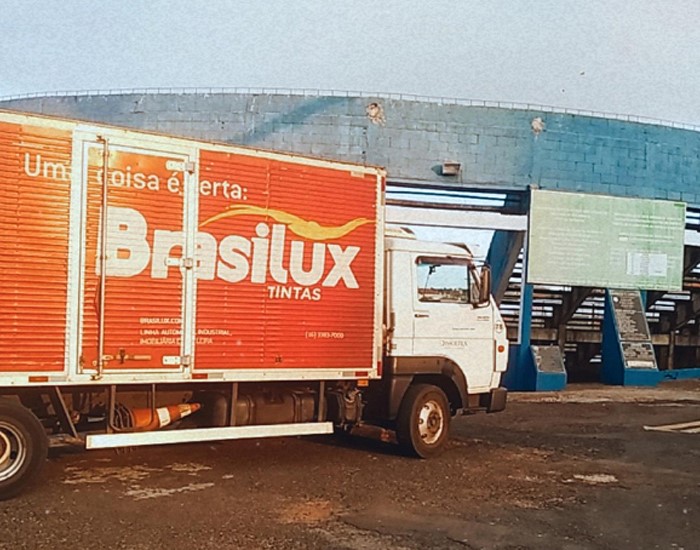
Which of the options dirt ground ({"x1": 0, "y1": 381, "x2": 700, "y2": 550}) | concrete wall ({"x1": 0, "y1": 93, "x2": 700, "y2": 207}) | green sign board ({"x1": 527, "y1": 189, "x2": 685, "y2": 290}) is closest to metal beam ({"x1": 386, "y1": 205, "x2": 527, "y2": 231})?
green sign board ({"x1": 527, "y1": 189, "x2": 685, "y2": 290})

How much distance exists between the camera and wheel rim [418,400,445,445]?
11.3 meters

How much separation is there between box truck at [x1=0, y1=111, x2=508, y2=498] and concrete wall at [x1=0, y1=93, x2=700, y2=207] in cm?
959

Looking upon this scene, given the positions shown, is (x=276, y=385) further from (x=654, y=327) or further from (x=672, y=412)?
(x=654, y=327)

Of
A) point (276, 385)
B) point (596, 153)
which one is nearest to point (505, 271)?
point (596, 153)

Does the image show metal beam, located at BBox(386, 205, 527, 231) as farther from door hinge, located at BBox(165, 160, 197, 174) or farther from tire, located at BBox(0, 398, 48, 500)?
tire, located at BBox(0, 398, 48, 500)

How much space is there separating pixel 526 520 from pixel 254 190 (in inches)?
179

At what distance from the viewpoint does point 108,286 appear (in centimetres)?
891

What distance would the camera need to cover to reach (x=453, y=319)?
11.6m

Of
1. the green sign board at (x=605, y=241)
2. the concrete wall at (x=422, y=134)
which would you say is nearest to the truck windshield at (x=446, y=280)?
the concrete wall at (x=422, y=134)

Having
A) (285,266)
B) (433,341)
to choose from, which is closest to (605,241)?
(433,341)

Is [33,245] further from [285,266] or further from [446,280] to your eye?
[446,280]

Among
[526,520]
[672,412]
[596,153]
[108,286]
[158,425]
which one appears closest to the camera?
[526,520]

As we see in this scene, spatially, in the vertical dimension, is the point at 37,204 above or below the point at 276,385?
above

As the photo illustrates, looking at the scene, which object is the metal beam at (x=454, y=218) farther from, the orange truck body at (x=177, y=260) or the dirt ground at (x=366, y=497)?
the orange truck body at (x=177, y=260)
